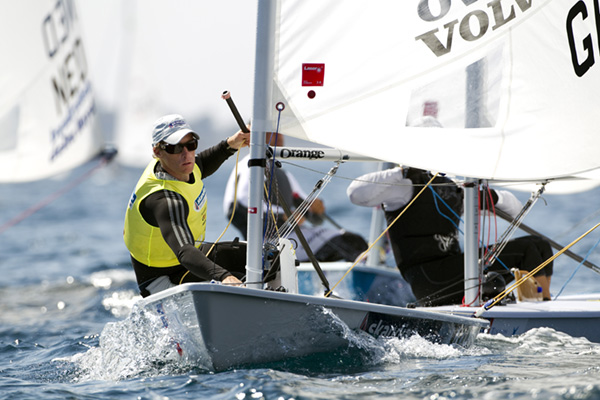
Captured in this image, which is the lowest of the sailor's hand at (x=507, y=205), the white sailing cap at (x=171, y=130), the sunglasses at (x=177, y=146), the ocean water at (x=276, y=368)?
the ocean water at (x=276, y=368)

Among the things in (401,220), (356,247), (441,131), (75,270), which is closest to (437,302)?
(401,220)

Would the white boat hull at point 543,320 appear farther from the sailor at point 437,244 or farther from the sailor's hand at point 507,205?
the sailor's hand at point 507,205

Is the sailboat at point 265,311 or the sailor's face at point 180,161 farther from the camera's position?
the sailor's face at point 180,161

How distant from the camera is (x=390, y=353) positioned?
346 cm

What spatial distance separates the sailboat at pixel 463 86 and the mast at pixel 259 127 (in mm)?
122

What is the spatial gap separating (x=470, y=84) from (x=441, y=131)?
0.88ft

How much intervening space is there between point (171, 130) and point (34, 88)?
3927mm

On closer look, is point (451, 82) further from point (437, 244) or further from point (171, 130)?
point (171, 130)

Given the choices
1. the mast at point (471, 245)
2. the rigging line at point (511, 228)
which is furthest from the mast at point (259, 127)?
the rigging line at point (511, 228)

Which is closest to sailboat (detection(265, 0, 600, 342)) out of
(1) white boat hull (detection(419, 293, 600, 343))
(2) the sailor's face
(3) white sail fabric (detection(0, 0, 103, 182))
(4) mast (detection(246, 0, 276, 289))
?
(4) mast (detection(246, 0, 276, 289))

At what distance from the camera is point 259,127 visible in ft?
11.3

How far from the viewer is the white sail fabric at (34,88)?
23.0 ft

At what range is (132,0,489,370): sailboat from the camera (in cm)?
308

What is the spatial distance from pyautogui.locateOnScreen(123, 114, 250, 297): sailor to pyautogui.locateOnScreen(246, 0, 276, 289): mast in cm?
11
